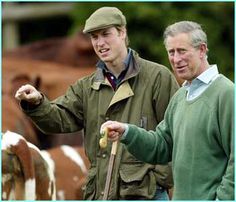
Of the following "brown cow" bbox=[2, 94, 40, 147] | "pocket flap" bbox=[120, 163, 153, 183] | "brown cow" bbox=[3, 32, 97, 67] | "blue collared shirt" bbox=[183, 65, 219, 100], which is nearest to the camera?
"blue collared shirt" bbox=[183, 65, 219, 100]

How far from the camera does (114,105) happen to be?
17.5 feet

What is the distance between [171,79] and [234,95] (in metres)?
0.85

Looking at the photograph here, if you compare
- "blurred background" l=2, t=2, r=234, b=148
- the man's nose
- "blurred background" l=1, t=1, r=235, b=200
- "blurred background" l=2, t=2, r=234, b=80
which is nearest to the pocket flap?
the man's nose

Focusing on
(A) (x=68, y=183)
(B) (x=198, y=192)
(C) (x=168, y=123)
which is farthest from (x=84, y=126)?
(A) (x=68, y=183)

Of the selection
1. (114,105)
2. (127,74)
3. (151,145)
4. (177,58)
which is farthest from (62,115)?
(177,58)

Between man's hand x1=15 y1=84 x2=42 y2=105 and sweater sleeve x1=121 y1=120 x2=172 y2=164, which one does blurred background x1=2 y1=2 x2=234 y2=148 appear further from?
sweater sleeve x1=121 y1=120 x2=172 y2=164

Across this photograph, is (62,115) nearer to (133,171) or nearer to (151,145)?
(133,171)

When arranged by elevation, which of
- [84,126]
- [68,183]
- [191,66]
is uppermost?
[191,66]

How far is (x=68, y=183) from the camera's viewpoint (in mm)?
7453

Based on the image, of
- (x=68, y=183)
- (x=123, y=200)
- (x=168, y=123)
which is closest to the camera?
(x=168, y=123)

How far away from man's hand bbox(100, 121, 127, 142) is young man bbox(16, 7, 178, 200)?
1.46 ft

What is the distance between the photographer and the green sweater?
4559 millimetres

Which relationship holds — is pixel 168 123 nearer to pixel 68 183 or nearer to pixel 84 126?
pixel 84 126

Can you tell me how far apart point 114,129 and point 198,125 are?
41 cm
